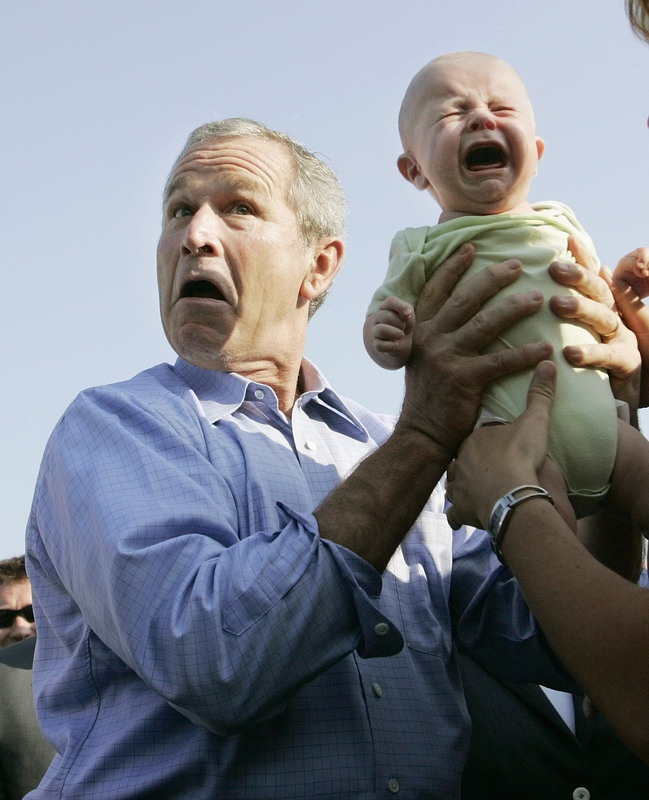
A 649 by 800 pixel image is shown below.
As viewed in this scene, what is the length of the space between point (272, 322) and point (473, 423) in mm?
1137

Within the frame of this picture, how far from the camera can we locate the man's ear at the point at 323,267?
390 centimetres

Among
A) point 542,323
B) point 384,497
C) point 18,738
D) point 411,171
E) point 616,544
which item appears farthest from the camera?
point 18,738

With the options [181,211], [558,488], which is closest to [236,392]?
[181,211]

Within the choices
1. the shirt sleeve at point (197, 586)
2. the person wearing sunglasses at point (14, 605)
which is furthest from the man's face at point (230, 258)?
the person wearing sunglasses at point (14, 605)

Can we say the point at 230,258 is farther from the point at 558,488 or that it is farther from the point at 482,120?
the point at 558,488

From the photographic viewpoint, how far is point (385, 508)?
2.52m

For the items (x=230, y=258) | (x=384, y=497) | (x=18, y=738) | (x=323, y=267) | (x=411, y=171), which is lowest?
(x=18, y=738)

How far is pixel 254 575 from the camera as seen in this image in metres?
2.32

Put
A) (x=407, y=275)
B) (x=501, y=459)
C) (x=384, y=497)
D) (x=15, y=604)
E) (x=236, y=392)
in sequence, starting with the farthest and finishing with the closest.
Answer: (x=15, y=604) → (x=236, y=392) → (x=407, y=275) → (x=384, y=497) → (x=501, y=459)

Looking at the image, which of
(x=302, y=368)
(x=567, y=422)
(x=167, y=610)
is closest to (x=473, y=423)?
(x=567, y=422)

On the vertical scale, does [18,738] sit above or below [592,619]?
below

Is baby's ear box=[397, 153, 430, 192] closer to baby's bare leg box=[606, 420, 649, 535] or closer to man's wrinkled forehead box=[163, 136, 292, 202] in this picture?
man's wrinkled forehead box=[163, 136, 292, 202]

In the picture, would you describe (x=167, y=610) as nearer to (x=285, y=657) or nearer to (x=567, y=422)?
(x=285, y=657)

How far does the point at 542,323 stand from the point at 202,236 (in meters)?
1.37
